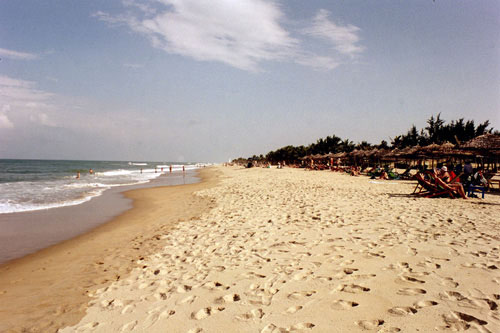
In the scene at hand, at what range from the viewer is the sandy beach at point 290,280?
2.38 m

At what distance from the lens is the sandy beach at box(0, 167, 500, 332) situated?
7.80 feet

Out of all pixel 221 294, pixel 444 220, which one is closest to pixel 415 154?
pixel 444 220

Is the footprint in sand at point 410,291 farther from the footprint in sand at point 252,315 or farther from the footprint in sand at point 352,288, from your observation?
the footprint in sand at point 252,315

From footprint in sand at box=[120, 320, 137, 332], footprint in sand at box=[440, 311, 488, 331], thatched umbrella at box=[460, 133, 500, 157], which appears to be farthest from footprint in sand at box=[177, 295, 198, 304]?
thatched umbrella at box=[460, 133, 500, 157]

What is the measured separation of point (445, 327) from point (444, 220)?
442cm

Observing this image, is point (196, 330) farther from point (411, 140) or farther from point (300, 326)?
point (411, 140)

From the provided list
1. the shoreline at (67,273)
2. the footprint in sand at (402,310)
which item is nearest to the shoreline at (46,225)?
the shoreline at (67,273)

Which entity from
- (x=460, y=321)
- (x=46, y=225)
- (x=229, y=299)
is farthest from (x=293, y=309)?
(x=46, y=225)

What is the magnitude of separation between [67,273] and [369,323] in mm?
4585

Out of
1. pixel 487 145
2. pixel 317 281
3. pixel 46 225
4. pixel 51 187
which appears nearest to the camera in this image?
pixel 317 281

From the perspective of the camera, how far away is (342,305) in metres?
2.52

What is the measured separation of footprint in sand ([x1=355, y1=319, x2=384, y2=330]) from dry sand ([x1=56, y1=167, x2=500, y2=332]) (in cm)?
1

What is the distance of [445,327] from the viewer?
2094 millimetres

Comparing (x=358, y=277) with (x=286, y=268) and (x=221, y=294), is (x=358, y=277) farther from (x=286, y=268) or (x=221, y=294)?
(x=221, y=294)
